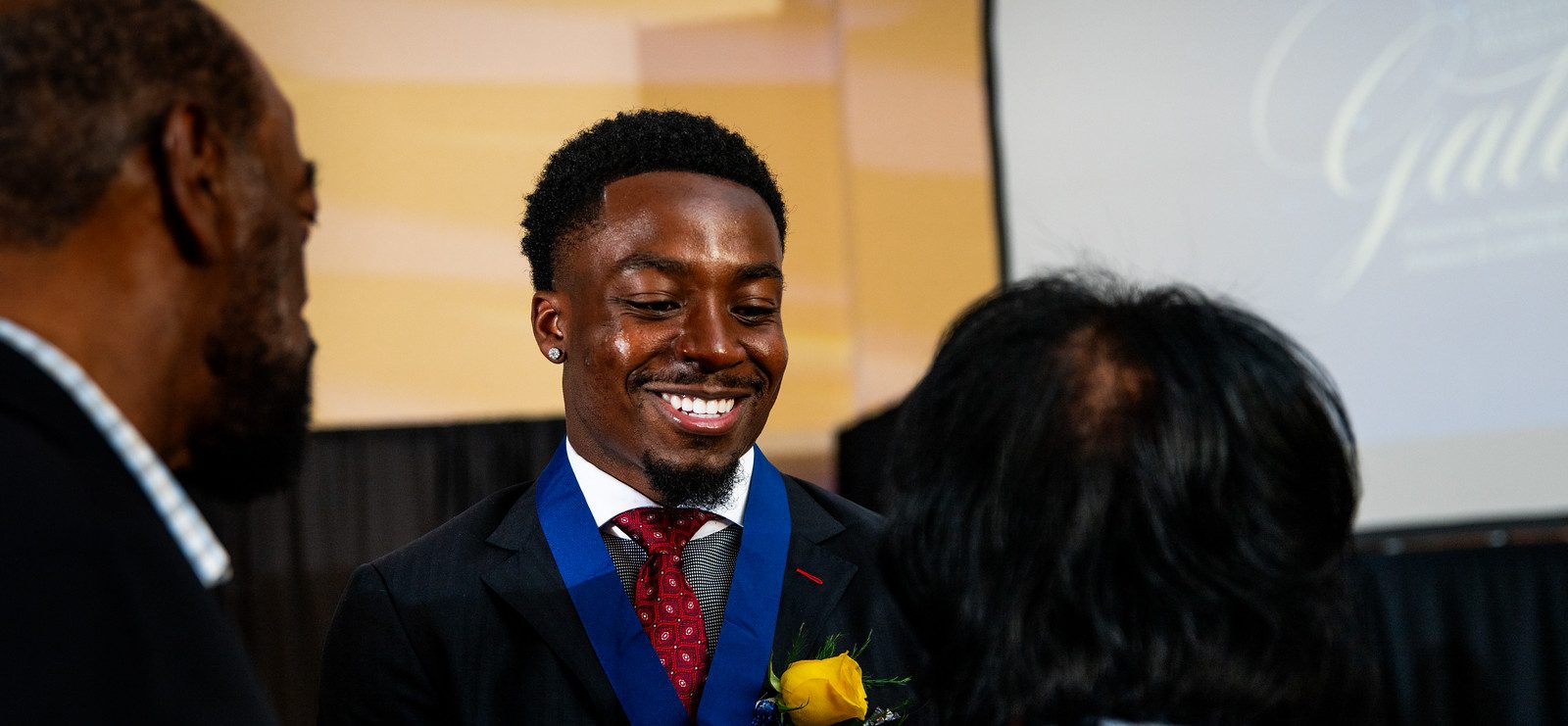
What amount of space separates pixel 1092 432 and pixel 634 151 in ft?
3.44

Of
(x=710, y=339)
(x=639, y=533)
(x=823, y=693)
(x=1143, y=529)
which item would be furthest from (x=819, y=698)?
(x=1143, y=529)

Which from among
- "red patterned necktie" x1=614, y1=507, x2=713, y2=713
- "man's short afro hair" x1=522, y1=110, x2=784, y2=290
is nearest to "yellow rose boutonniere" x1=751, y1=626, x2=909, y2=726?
"red patterned necktie" x1=614, y1=507, x2=713, y2=713

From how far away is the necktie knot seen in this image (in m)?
1.83

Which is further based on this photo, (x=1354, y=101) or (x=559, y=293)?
(x=1354, y=101)

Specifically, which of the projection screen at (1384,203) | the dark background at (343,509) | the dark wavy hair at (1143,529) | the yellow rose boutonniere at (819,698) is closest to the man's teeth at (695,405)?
the yellow rose boutonniere at (819,698)

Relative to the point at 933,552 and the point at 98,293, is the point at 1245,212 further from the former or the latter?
the point at 98,293

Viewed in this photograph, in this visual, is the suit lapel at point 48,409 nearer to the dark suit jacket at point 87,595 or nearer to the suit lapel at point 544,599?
the dark suit jacket at point 87,595

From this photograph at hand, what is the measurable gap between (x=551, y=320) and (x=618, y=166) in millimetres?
236

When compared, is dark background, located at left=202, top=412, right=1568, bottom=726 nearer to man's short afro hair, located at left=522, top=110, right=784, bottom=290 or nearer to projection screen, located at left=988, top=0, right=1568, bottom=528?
projection screen, located at left=988, top=0, right=1568, bottom=528

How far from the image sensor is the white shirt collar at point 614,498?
185 centimetres

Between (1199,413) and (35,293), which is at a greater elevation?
(35,293)

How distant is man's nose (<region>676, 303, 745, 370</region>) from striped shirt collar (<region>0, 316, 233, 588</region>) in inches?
32.9

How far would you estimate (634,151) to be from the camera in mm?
1998

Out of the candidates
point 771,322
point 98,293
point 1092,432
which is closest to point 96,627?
point 98,293
